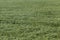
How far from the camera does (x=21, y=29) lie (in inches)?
214

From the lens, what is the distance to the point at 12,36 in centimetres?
488

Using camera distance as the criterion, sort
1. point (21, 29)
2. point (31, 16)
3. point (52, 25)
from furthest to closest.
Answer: point (31, 16)
point (52, 25)
point (21, 29)

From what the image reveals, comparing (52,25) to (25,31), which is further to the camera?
(52,25)

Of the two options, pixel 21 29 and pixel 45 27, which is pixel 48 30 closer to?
pixel 45 27

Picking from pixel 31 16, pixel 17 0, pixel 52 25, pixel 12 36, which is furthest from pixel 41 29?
pixel 17 0

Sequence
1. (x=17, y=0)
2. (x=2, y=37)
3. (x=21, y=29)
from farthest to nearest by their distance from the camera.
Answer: (x=17, y=0), (x=21, y=29), (x=2, y=37)

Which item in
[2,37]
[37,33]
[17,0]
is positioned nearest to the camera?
[2,37]

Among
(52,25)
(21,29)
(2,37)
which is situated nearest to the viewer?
(2,37)

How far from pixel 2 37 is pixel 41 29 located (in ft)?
4.13

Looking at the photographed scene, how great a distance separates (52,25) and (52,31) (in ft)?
1.92

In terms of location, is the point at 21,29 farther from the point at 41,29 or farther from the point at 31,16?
the point at 31,16

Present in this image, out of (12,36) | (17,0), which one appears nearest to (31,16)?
(12,36)

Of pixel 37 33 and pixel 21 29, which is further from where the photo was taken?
pixel 21 29

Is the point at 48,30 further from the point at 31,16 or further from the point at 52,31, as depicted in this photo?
the point at 31,16
